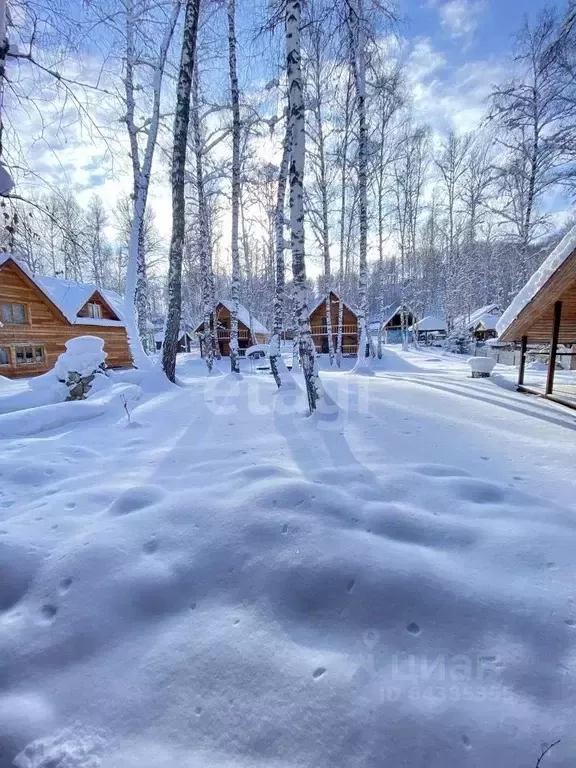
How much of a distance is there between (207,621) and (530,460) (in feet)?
11.3

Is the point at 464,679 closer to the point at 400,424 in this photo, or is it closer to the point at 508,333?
the point at 400,424

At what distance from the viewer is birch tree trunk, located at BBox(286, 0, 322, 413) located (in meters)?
5.12

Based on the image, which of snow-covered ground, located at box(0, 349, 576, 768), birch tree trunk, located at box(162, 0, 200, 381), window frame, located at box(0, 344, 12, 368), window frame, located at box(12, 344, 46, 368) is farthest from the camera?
window frame, located at box(12, 344, 46, 368)

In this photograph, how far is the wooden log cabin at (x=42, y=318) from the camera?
16438 millimetres

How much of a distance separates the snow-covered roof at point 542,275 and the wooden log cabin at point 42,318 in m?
16.2

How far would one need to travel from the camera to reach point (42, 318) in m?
18.0

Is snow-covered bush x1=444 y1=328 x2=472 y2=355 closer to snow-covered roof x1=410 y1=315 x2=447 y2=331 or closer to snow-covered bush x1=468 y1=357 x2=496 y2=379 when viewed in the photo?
snow-covered roof x1=410 y1=315 x2=447 y2=331

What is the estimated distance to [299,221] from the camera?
5473 mm

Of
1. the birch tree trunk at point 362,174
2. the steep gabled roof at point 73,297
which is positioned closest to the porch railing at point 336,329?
the birch tree trunk at point 362,174

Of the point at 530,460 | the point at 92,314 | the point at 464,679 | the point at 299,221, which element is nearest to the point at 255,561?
the point at 464,679

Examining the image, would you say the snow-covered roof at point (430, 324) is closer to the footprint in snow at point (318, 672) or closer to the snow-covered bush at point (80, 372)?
the snow-covered bush at point (80, 372)

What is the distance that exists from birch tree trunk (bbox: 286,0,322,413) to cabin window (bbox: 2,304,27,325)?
17.4 metres

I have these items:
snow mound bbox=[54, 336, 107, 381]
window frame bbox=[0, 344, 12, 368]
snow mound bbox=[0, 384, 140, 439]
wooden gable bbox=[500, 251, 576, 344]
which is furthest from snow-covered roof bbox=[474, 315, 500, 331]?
window frame bbox=[0, 344, 12, 368]

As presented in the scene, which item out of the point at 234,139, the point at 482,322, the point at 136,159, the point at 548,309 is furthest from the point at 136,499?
→ the point at 482,322
